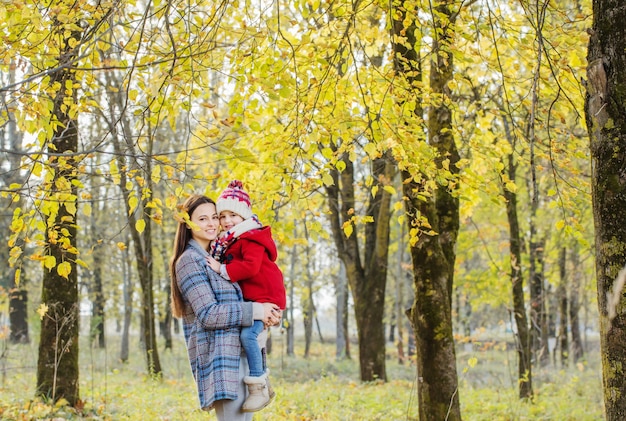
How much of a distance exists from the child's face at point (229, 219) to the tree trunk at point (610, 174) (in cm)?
216

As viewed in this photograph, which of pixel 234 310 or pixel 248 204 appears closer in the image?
pixel 234 310

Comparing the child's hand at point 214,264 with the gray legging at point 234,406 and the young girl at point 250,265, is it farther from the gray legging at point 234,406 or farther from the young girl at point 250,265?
the gray legging at point 234,406

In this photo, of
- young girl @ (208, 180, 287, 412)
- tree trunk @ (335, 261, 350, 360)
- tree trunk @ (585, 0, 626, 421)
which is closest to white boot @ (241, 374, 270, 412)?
young girl @ (208, 180, 287, 412)

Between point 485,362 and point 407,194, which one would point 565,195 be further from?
point 485,362

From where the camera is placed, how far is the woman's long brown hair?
3.48 metres

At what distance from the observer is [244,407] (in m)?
3.32

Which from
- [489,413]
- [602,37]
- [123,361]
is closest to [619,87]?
[602,37]

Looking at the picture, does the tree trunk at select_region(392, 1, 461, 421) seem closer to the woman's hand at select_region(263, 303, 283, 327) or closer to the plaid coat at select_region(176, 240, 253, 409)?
the woman's hand at select_region(263, 303, 283, 327)

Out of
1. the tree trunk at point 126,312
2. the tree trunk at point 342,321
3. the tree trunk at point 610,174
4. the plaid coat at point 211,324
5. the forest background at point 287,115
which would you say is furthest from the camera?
the tree trunk at point 342,321

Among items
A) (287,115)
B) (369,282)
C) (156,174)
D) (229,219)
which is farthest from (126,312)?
(156,174)

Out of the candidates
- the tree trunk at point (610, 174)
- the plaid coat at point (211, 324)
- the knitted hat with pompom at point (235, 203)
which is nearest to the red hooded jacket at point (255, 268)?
the plaid coat at point (211, 324)

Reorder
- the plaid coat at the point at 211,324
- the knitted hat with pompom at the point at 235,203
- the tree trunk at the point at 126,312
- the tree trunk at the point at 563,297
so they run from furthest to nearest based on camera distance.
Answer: the tree trunk at the point at 126,312
the tree trunk at the point at 563,297
the knitted hat with pompom at the point at 235,203
the plaid coat at the point at 211,324

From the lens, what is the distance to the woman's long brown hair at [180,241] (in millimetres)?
3479

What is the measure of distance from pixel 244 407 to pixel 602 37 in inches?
107
